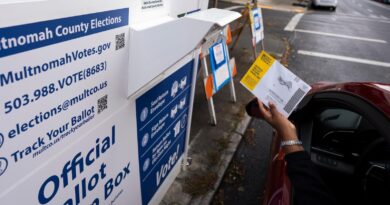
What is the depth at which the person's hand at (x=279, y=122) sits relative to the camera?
1878mm

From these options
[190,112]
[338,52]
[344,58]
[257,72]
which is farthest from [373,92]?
[338,52]

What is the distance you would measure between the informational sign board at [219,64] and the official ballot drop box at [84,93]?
1.73m

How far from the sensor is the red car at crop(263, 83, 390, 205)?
1.82 meters

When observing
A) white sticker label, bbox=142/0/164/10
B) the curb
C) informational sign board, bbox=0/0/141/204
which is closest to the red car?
the curb

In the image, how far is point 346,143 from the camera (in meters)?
2.42

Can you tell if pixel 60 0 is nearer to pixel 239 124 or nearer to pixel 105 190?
pixel 105 190

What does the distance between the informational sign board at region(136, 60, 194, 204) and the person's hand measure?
0.67m

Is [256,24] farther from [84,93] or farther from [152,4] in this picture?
[84,93]

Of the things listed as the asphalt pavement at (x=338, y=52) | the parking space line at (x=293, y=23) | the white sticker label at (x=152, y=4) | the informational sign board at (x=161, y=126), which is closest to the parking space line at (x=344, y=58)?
the asphalt pavement at (x=338, y=52)

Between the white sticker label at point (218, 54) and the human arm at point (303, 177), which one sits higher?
the white sticker label at point (218, 54)

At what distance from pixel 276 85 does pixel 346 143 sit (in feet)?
2.86

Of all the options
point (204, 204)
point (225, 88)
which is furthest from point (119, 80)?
point (225, 88)

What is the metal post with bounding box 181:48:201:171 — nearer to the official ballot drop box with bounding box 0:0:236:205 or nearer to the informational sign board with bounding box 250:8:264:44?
the official ballot drop box with bounding box 0:0:236:205

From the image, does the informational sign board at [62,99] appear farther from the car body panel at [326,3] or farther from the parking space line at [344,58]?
the car body panel at [326,3]
